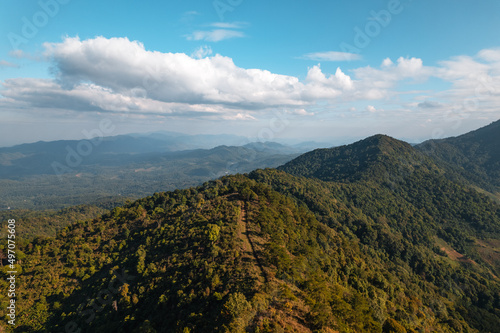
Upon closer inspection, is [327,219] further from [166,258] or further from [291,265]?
[166,258]

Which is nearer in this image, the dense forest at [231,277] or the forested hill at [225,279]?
the forested hill at [225,279]

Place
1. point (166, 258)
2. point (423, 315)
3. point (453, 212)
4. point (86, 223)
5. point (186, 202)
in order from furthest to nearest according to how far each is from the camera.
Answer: point (453, 212) < point (186, 202) < point (86, 223) < point (423, 315) < point (166, 258)

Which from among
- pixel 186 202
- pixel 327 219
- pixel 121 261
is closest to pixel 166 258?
pixel 121 261

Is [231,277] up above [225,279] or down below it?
above

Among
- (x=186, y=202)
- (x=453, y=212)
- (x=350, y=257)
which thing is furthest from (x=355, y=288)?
(x=453, y=212)

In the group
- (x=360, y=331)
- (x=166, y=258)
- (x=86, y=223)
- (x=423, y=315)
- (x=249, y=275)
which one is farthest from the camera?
(x=86, y=223)

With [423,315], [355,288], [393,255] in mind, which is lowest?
[393,255]

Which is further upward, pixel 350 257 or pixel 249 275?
pixel 249 275

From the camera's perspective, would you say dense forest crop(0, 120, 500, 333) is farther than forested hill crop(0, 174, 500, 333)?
Yes

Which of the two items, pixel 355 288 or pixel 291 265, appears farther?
pixel 355 288
